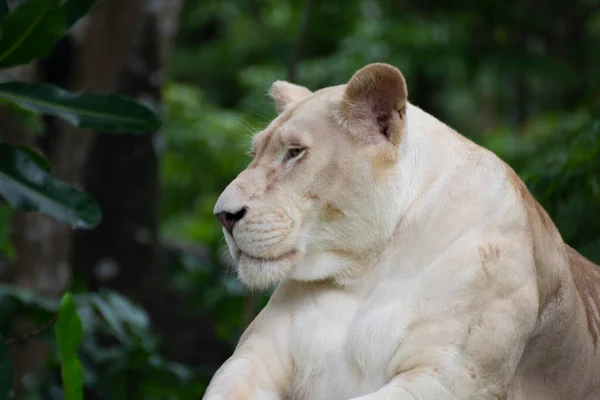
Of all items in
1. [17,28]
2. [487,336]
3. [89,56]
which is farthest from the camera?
[89,56]

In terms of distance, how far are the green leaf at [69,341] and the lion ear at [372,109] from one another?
121cm

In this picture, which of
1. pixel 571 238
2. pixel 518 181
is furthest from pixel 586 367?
pixel 571 238

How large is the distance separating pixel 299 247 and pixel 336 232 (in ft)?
0.38

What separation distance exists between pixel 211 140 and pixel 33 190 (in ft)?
24.2

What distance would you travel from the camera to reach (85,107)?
4.22 meters

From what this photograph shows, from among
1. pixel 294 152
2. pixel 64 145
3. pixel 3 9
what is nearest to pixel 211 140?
pixel 64 145

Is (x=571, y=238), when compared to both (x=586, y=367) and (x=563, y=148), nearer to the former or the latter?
(x=563, y=148)

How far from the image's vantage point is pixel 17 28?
3.93 metres

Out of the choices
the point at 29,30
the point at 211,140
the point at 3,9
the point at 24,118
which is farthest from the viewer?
the point at 211,140

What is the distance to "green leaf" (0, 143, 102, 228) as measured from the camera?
4133mm

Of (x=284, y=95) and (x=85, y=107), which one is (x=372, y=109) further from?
(x=85, y=107)

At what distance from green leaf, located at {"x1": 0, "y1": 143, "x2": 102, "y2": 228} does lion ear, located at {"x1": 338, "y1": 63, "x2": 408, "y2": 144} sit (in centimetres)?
140

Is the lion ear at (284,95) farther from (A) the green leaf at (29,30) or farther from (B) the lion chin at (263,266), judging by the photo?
(A) the green leaf at (29,30)

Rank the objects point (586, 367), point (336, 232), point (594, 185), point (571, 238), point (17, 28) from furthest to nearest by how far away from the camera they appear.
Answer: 1. point (571, 238)
2. point (594, 185)
3. point (17, 28)
4. point (586, 367)
5. point (336, 232)
